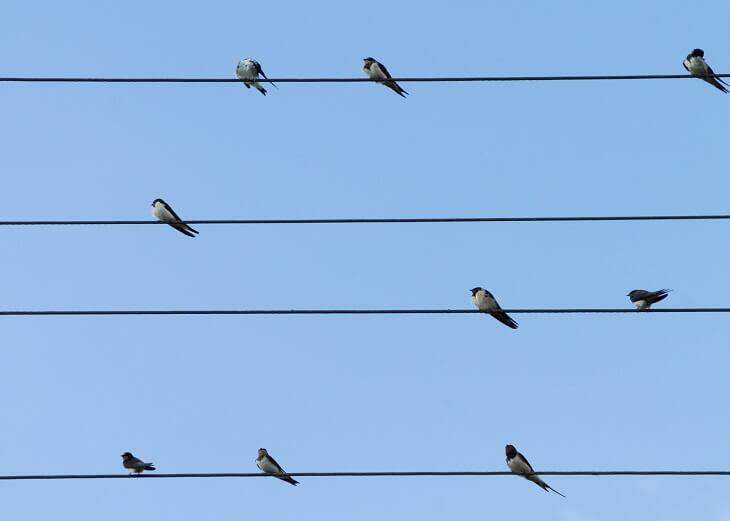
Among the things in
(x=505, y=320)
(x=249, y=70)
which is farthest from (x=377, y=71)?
(x=505, y=320)

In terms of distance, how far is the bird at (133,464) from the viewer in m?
17.8

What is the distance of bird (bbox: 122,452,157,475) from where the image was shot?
17750mm

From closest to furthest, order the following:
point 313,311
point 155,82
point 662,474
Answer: point 662,474 → point 313,311 → point 155,82

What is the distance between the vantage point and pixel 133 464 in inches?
699

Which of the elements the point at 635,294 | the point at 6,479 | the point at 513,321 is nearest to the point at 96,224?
the point at 6,479

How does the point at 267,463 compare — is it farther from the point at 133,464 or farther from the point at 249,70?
the point at 249,70

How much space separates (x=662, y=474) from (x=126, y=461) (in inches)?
310

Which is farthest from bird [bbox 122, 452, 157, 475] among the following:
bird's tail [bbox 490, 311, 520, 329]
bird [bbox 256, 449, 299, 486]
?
bird's tail [bbox 490, 311, 520, 329]

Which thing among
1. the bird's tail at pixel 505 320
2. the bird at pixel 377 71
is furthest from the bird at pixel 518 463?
the bird at pixel 377 71

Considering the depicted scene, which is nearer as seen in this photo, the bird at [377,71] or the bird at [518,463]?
the bird at [518,463]

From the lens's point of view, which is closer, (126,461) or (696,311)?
(696,311)

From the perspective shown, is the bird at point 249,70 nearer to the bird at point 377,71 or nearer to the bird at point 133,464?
the bird at point 377,71

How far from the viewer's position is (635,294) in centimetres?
1797

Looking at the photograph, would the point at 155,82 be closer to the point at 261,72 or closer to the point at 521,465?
the point at 521,465
